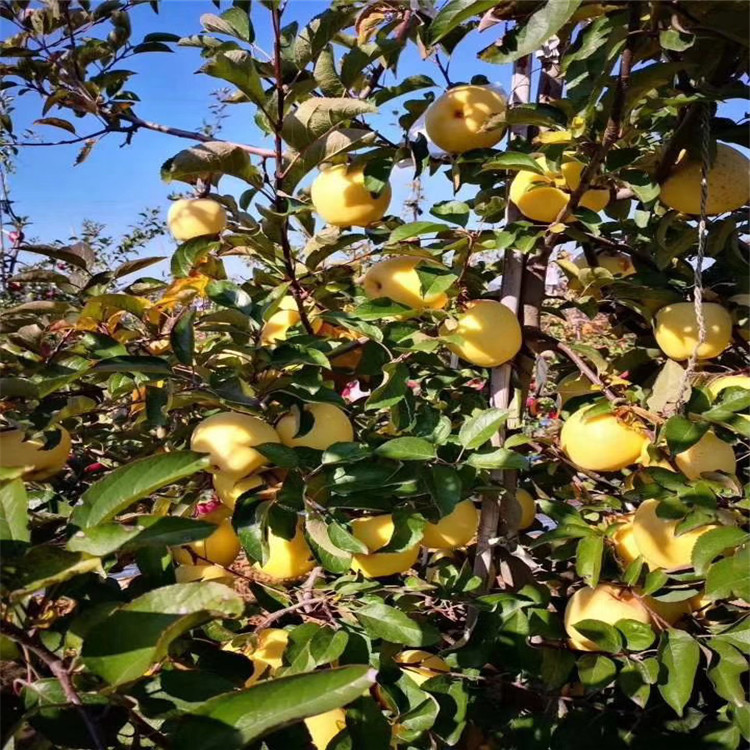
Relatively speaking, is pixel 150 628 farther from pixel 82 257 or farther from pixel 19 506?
pixel 82 257

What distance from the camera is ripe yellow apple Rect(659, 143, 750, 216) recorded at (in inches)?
35.3

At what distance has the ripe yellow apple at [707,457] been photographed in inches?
36.8

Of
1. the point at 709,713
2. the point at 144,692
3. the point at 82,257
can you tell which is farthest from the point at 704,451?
the point at 82,257

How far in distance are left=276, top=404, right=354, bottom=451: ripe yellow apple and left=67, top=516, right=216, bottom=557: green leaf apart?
34 centimetres

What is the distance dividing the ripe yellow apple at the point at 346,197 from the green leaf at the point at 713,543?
642mm

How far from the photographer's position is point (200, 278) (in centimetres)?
106

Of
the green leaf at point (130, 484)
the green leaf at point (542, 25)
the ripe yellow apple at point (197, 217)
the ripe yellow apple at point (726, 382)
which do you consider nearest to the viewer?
the green leaf at point (130, 484)

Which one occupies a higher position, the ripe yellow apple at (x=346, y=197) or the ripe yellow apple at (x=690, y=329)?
the ripe yellow apple at (x=346, y=197)

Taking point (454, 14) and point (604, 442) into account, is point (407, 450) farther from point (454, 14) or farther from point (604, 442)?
point (454, 14)

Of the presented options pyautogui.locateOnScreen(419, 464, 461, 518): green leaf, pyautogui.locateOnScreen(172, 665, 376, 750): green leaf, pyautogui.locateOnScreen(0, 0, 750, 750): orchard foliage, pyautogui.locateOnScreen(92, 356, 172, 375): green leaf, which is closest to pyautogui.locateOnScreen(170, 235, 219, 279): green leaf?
pyautogui.locateOnScreen(0, 0, 750, 750): orchard foliage

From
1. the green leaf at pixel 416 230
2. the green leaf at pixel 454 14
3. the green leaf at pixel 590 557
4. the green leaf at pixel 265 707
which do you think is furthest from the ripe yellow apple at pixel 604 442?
the green leaf at pixel 265 707

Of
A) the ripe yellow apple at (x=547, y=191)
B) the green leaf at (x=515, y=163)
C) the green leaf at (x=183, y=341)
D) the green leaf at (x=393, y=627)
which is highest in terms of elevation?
the ripe yellow apple at (x=547, y=191)

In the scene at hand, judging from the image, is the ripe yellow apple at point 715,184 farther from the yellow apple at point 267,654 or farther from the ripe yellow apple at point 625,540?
the yellow apple at point 267,654

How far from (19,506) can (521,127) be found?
2.90ft
